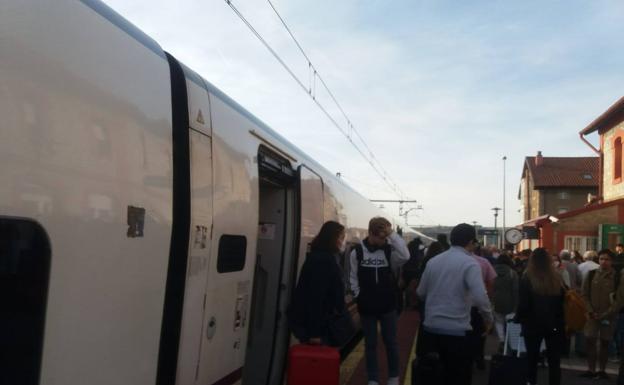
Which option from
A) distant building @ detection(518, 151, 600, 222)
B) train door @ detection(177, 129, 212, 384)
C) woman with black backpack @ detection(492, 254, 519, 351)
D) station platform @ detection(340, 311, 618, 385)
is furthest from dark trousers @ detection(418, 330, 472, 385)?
distant building @ detection(518, 151, 600, 222)

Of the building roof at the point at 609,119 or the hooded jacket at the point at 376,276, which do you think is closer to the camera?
the hooded jacket at the point at 376,276

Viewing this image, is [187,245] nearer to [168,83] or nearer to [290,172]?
[168,83]

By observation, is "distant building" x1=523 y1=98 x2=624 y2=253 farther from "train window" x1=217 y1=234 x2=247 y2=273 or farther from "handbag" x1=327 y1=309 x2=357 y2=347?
"train window" x1=217 y1=234 x2=247 y2=273

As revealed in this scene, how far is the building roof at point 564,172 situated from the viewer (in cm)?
5538

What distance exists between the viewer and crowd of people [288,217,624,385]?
4.91m

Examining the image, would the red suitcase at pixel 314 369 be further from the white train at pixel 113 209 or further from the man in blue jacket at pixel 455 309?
the man in blue jacket at pixel 455 309

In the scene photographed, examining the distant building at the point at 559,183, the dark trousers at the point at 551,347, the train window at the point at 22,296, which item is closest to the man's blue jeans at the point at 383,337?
the dark trousers at the point at 551,347

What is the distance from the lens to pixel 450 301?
489cm

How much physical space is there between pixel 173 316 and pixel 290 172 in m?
2.96

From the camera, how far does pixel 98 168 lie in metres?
2.42

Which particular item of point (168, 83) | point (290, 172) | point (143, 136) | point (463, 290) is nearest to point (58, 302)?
point (143, 136)

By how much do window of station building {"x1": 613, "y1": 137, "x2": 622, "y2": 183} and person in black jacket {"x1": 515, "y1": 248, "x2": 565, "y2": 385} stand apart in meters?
23.0

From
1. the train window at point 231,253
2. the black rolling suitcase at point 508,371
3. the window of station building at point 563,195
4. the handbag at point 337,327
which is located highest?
the window of station building at point 563,195

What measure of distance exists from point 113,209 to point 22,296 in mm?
547
